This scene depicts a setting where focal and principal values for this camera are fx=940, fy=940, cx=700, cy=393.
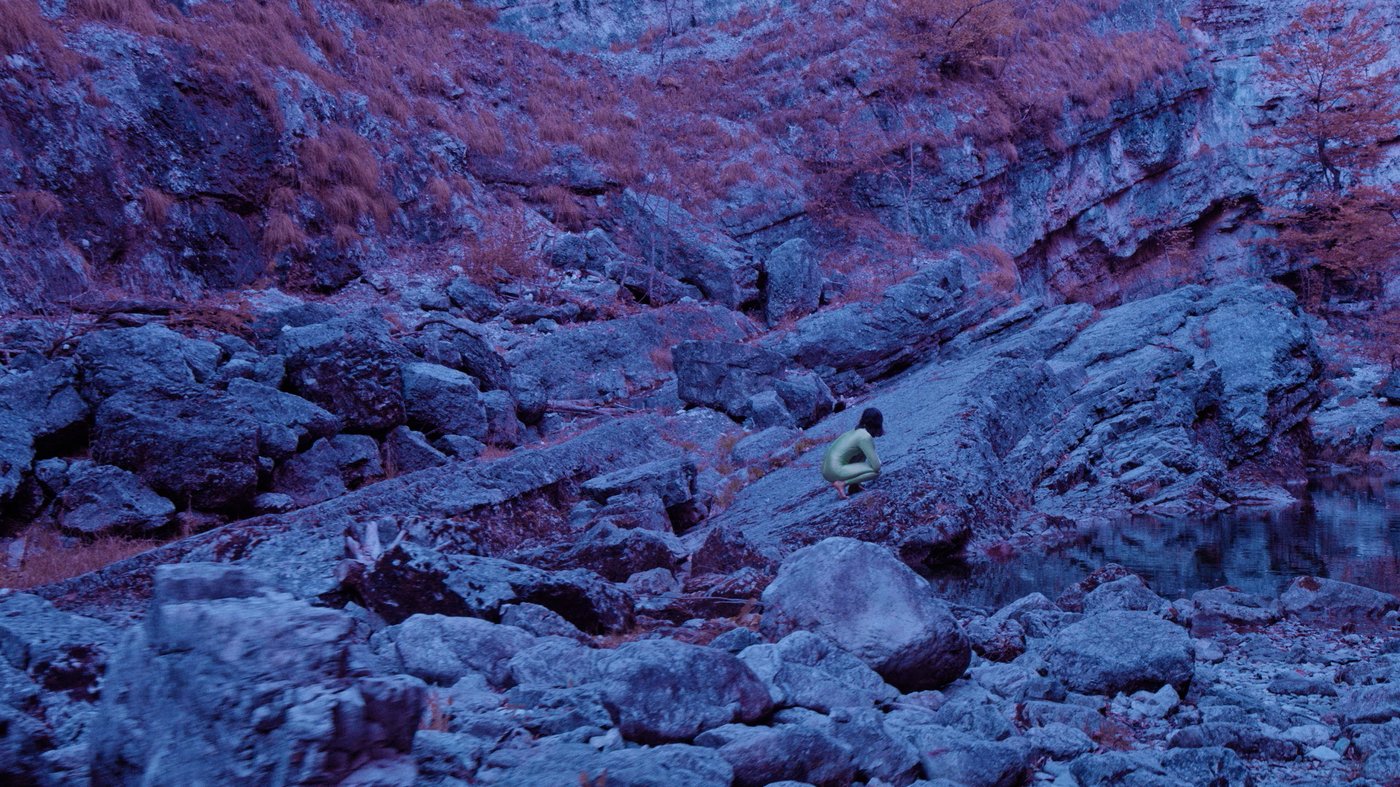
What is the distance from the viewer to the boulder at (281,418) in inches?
376

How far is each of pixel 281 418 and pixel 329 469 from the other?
2.41 ft

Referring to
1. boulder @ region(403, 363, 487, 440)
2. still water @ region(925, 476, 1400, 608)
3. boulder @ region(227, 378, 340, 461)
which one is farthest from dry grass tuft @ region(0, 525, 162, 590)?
still water @ region(925, 476, 1400, 608)

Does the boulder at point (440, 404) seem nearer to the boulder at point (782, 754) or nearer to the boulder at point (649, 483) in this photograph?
the boulder at point (649, 483)

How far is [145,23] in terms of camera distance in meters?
15.8

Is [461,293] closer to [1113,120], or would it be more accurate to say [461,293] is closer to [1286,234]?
[1113,120]

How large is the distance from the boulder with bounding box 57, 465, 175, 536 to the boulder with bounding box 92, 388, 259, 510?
0.62ft

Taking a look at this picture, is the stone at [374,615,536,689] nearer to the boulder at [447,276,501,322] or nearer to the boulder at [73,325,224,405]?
the boulder at [73,325,224,405]

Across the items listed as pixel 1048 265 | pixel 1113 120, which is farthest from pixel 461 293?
pixel 1113 120

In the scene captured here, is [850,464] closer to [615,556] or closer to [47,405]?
[615,556]

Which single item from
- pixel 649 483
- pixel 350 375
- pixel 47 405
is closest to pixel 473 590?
pixel 649 483

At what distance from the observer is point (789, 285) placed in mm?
20188

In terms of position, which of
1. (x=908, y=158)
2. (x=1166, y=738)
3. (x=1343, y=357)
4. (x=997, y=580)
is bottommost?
(x=1166, y=738)

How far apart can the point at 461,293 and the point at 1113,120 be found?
2177cm

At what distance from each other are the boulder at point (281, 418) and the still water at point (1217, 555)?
648 cm
